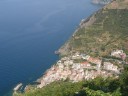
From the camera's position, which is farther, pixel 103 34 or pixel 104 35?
pixel 103 34

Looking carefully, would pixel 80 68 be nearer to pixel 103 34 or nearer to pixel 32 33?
pixel 103 34

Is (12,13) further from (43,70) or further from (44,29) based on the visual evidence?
(43,70)

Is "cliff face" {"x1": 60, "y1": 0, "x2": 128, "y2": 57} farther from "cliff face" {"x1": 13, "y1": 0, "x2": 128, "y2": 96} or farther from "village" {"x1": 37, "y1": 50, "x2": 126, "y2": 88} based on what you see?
"village" {"x1": 37, "y1": 50, "x2": 126, "y2": 88}

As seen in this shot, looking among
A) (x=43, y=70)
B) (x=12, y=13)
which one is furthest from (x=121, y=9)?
(x=12, y=13)

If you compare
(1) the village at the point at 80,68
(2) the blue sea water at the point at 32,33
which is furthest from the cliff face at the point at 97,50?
(2) the blue sea water at the point at 32,33

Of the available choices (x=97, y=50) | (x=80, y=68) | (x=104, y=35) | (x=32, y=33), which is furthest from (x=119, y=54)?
(x=32, y=33)

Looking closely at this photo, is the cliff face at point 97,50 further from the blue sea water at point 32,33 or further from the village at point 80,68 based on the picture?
the blue sea water at point 32,33

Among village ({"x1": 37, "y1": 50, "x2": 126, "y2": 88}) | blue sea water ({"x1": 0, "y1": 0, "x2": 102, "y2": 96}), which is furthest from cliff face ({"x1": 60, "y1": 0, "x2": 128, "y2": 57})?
blue sea water ({"x1": 0, "y1": 0, "x2": 102, "y2": 96})
